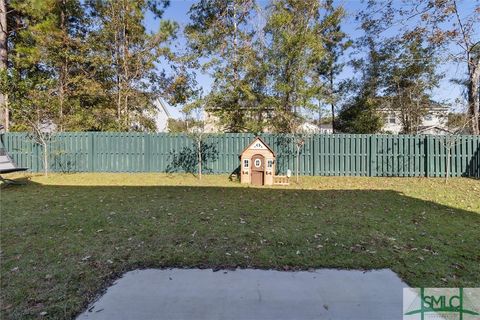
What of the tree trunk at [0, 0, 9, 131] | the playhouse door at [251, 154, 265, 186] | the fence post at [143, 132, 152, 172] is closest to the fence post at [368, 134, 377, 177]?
the playhouse door at [251, 154, 265, 186]

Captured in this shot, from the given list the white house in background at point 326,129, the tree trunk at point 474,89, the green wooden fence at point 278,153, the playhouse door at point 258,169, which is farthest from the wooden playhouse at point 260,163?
the tree trunk at point 474,89

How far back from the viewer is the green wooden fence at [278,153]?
978 cm

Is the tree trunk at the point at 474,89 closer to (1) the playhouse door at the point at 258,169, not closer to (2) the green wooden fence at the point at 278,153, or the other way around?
(2) the green wooden fence at the point at 278,153

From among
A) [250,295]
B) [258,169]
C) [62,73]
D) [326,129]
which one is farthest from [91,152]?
[326,129]

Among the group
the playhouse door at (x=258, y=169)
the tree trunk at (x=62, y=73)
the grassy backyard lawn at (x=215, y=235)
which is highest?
the tree trunk at (x=62, y=73)

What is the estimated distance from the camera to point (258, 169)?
8.45 metres

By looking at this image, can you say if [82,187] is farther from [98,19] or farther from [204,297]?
[98,19]

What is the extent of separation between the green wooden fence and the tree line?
2.41 meters

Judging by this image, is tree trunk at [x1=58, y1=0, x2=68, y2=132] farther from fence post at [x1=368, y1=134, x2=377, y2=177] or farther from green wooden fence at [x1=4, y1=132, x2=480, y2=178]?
fence post at [x1=368, y1=134, x2=377, y2=177]

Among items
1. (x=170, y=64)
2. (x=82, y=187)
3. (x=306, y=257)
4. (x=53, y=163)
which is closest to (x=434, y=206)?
(x=306, y=257)

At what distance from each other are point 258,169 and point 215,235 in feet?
16.1

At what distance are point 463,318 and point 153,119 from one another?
15.7 m

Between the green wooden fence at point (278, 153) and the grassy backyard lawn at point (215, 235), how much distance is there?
3277 mm

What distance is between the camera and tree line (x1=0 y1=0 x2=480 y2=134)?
12.9 meters
